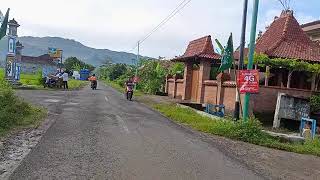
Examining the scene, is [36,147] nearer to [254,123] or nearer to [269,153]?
[269,153]

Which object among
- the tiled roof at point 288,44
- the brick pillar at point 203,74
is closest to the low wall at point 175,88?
the brick pillar at point 203,74

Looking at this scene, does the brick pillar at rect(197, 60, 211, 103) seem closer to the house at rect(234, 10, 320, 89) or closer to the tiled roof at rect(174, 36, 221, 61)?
the tiled roof at rect(174, 36, 221, 61)

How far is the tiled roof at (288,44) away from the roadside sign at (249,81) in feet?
31.6

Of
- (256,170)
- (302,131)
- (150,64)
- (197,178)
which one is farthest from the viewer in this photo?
(150,64)

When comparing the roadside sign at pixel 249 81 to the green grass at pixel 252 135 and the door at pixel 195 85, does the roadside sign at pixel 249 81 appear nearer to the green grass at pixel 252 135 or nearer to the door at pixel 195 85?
the green grass at pixel 252 135

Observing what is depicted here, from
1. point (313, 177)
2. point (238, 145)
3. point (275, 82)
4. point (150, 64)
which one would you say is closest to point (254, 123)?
point (238, 145)

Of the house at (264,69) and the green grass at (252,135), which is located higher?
the house at (264,69)

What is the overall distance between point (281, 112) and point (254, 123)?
6.39 meters

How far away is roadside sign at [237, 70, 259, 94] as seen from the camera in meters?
16.3

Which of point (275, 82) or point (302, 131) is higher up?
point (275, 82)

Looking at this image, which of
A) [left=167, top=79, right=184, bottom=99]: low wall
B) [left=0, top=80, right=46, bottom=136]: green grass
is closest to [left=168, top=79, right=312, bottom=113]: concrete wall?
[left=167, top=79, right=184, bottom=99]: low wall

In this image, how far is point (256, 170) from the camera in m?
10.0

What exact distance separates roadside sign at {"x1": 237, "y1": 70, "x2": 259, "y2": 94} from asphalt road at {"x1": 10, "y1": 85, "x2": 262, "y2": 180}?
268 centimetres

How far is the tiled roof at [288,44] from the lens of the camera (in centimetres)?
2594
